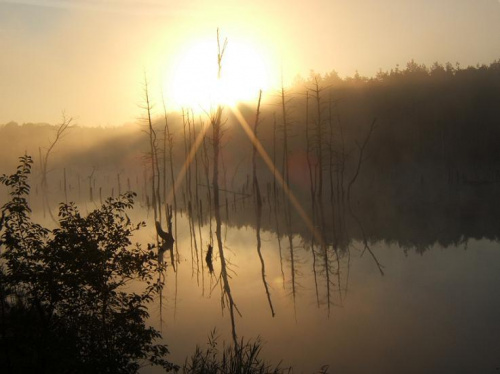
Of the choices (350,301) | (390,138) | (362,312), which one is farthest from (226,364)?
(390,138)

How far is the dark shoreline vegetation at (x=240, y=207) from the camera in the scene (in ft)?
18.1

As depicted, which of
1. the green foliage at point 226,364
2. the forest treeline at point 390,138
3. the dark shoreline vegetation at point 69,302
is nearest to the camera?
the dark shoreline vegetation at point 69,302

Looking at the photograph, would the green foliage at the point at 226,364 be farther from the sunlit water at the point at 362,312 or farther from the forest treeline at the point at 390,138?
the forest treeline at the point at 390,138

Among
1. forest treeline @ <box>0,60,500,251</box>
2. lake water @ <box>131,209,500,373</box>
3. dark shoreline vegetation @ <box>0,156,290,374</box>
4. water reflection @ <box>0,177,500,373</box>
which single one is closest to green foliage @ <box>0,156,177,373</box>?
dark shoreline vegetation @ <box>0,156,290,374</box>

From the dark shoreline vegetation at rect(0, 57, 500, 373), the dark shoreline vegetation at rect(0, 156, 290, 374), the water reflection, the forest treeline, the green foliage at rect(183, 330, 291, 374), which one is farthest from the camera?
the forest treeline

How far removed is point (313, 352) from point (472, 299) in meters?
3.73

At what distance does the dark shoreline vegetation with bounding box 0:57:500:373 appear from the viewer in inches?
217

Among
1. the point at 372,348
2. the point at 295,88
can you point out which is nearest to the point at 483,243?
the point at 372,348

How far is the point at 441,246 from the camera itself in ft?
49.2

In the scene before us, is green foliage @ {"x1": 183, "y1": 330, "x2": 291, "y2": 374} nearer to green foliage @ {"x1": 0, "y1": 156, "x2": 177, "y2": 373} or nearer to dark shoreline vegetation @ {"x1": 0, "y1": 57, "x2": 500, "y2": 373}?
dark shoreline vegetation @ {"x1": 0, "y1": 57, "x2": 500, "y2": 373}

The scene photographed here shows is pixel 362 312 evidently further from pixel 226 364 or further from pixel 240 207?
pixel 240 207

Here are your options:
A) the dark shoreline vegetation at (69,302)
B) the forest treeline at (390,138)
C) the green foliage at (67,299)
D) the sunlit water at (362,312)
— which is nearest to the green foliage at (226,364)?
the dark shoreline vegetation at (69,302)

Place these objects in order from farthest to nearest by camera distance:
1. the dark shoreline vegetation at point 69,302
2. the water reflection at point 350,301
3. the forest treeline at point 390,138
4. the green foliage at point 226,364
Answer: the forest treeline at point 390,138 → the water reflection at point 350,301 → the green foliage at point 226,364 → the dark shoreline vegetation at point 69,302

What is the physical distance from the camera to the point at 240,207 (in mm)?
34750
